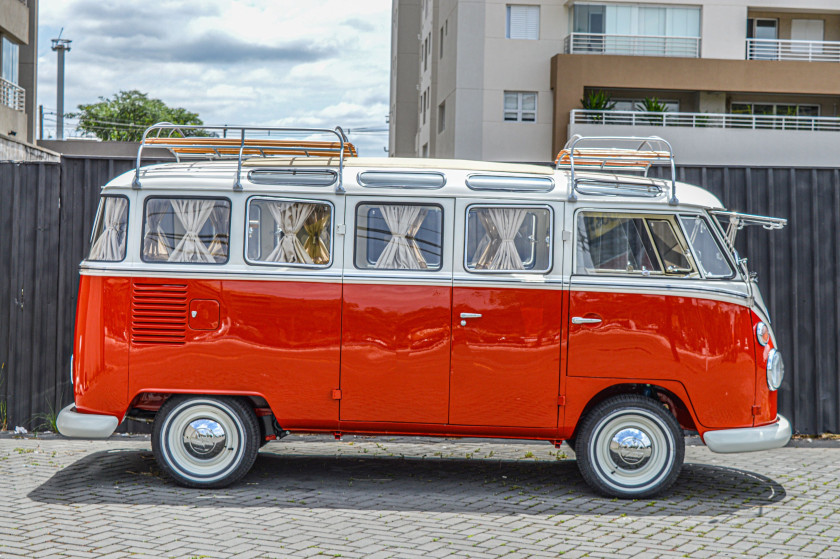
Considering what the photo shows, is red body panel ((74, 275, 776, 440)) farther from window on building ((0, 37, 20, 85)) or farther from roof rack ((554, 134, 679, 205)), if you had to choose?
window on building ((0, 37, 20, 85))

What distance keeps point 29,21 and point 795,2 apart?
29.0m

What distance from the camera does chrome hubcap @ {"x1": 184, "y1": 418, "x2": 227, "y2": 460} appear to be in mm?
7652

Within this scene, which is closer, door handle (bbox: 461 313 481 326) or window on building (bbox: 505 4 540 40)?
door handle (bbox: 461 313 481 326)

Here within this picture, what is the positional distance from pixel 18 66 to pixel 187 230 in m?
31.1

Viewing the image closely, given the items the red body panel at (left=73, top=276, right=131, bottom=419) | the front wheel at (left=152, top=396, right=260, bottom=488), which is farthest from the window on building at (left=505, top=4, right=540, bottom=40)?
the front wheel at (left=152, top=396, right=260, bottom=488)

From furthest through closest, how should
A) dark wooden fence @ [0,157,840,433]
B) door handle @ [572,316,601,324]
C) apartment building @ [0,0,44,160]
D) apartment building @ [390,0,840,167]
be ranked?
apartment building @ [390,0,840,167] → apartment building @ [0,0,44,160] → dark wooden fence @ [0,157,840,433] → door handle @ [572,316,601,324]

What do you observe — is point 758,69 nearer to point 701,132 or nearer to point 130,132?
point 701,132

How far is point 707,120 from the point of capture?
3475cm

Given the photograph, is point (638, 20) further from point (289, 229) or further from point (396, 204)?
point (289, 229)

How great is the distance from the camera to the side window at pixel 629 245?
7598 millimetres

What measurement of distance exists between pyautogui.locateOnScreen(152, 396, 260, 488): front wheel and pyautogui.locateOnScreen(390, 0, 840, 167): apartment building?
2751 cm

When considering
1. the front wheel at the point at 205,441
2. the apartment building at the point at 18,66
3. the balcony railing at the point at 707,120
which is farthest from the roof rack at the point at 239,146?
the balcony railing at the point at 707,120

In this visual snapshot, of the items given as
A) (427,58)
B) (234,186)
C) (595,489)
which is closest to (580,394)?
(595,489)

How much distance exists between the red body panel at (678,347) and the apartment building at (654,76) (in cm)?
2671
